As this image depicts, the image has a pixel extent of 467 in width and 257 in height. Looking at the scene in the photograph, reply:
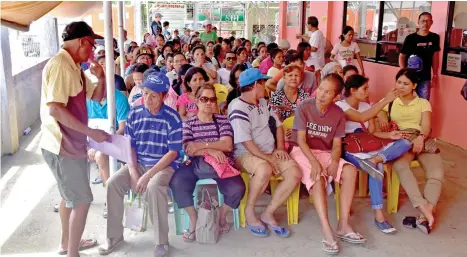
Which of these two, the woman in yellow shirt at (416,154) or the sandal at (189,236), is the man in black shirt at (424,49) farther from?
the sandal at (189,236)

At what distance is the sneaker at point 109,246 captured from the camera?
296cm

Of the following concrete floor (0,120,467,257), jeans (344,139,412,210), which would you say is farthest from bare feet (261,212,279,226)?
jeans (344,139,412,210)

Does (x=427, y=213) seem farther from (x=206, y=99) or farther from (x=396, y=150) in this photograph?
(x=206, y=99)

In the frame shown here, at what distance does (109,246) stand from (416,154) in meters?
2.43

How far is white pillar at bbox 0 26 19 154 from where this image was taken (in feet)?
16.2

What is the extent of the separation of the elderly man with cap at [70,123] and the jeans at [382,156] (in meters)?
1.84

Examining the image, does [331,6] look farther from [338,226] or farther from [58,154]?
[58,154]

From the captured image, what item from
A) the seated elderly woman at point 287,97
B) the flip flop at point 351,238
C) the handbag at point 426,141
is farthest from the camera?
the seated elderly woman at point 287,97

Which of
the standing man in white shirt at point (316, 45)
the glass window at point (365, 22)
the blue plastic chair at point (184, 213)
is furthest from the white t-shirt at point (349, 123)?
the glass window at point (365, 22)

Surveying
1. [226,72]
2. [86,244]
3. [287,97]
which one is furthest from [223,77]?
[86,244]

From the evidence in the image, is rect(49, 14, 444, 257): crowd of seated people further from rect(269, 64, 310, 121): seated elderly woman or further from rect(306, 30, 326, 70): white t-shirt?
rect(306, 30, 326, 70): white t-shirt

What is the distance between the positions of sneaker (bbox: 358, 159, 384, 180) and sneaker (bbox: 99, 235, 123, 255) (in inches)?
70.9

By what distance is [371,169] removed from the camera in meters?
3.34

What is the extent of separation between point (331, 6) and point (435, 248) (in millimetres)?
7018
